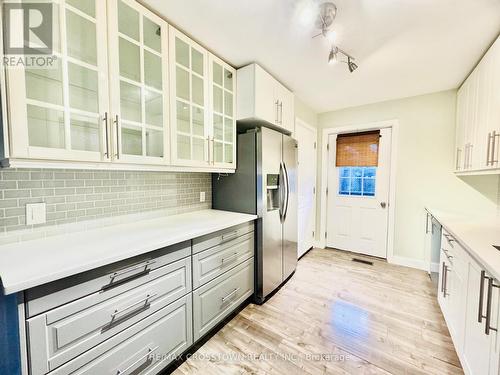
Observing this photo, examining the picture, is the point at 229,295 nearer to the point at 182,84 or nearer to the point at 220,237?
the point at 220,237

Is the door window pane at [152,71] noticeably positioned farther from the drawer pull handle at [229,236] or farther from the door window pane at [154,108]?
the drawer pull handle at [229,236]

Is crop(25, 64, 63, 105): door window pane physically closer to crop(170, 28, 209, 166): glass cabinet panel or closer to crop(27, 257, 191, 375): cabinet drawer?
crop(170, 28, 209, 166): glass cabinet panel

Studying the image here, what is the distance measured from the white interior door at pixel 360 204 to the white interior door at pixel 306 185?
11.5 inches

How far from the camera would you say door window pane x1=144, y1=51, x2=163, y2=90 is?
56.9 inches

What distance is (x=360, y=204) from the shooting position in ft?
11.3

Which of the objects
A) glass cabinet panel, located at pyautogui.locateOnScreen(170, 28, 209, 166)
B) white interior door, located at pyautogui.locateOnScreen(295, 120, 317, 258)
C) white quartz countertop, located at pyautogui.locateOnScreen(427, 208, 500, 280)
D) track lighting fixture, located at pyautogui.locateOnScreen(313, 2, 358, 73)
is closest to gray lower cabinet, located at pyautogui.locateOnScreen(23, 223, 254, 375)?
glass cabinet panel, located at pyautogui.locateOnScreen(170, 28, 209, 166)

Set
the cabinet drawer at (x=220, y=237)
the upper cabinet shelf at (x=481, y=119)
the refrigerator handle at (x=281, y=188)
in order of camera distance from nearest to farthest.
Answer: the cabinet drawer at (x=220, y=237) < the upper cabinet shelf at (x=481, y=119) < the refrigerator handle at (x=281, y=188)

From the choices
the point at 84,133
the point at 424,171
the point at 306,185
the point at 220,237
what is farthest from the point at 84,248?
the point at 424,171

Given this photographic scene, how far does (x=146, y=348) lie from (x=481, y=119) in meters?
3.16

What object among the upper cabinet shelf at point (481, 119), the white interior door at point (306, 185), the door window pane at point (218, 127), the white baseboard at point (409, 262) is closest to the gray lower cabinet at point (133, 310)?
the door window pane at point (218, 127)

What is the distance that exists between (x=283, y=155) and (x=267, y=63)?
949 millimetres

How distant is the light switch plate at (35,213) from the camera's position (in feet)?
3.97

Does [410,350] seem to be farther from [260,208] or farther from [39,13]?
[39,13]

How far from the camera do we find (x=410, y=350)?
1595mm
